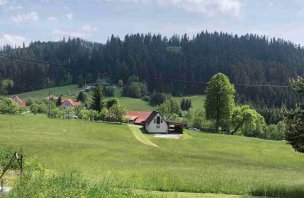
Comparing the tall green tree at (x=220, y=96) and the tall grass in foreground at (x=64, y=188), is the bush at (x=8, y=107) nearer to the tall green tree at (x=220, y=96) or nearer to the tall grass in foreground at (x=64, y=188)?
the tall green tree at (x=220, y=96)

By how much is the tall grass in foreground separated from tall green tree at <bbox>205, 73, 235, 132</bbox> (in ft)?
227

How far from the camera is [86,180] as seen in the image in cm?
1809

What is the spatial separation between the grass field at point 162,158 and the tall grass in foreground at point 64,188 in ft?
7.95

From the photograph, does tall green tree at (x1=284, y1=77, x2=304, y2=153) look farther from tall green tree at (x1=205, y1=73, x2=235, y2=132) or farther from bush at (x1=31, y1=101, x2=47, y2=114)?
bush at (x1=31, y1=101, x2=47, y2=114)

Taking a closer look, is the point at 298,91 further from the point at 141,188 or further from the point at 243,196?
the point at 141,188

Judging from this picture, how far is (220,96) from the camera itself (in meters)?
87.4

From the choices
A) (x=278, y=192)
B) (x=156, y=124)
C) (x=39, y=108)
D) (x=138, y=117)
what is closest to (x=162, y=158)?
(x=278, y=192)

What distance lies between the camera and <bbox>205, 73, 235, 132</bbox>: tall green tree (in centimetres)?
8700

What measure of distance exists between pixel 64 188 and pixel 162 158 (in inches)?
1162

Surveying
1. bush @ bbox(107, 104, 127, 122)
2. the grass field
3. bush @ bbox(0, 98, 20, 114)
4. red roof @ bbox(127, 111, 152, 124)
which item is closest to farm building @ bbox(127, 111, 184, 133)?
the grass field

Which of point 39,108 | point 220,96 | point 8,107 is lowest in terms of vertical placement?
point 39,108

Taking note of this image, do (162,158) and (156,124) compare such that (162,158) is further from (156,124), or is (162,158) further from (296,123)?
(156,124)

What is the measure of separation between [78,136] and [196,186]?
1466 inches

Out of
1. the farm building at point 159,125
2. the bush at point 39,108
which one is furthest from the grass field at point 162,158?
the bush at point 39,108
